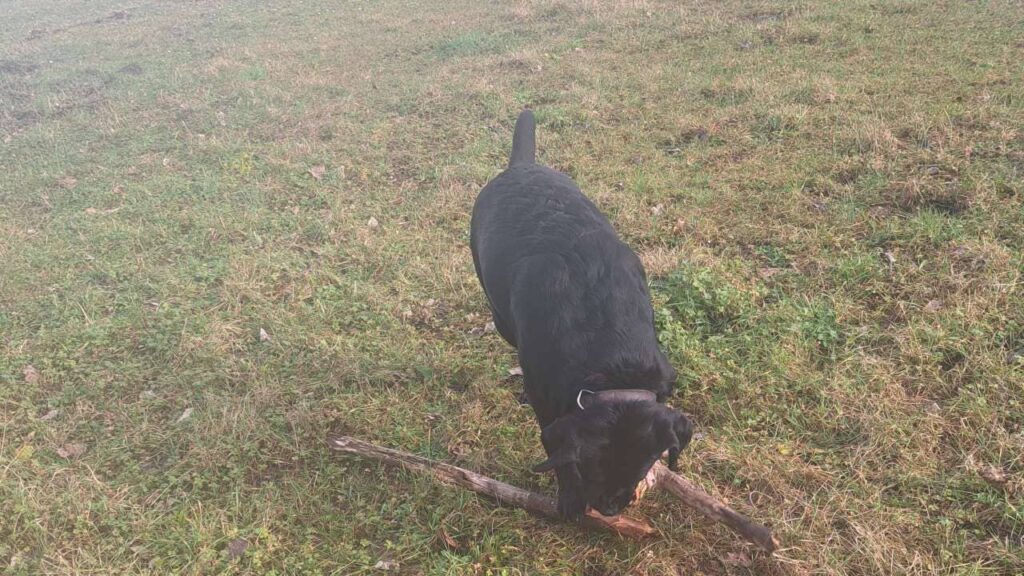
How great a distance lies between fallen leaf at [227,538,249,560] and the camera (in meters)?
3.32

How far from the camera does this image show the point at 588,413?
105 inches

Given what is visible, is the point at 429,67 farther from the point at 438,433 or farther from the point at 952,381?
the point at 952,381

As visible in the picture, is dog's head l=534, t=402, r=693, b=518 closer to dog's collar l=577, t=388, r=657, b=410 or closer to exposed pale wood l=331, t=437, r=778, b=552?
dog's collar l=577, t=388, r=657, b=410

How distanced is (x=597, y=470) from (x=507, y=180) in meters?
2.09

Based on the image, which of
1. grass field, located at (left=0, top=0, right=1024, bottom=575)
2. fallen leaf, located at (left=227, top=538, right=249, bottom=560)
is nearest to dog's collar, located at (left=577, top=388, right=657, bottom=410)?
grass field, located at (left=0, top=0, right=1024, bottom=575)

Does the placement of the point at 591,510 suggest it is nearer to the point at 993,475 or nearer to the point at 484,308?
the point at 993,475

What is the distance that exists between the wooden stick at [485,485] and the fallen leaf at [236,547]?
675mm

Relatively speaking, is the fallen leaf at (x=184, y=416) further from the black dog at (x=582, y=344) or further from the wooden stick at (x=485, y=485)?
the black dog at (x=582, y=344)

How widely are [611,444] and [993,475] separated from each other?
6.35 ft

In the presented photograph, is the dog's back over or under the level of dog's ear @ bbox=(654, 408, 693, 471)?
over

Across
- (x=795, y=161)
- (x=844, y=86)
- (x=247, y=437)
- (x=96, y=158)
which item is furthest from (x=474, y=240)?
(x=96, y=158)

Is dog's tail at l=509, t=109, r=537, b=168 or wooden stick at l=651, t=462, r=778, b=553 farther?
dog's tail at l=509, t=109, r=537, b=168

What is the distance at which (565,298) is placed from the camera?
3.08m

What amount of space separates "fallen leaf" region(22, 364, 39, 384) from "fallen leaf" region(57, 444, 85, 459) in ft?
2.96
